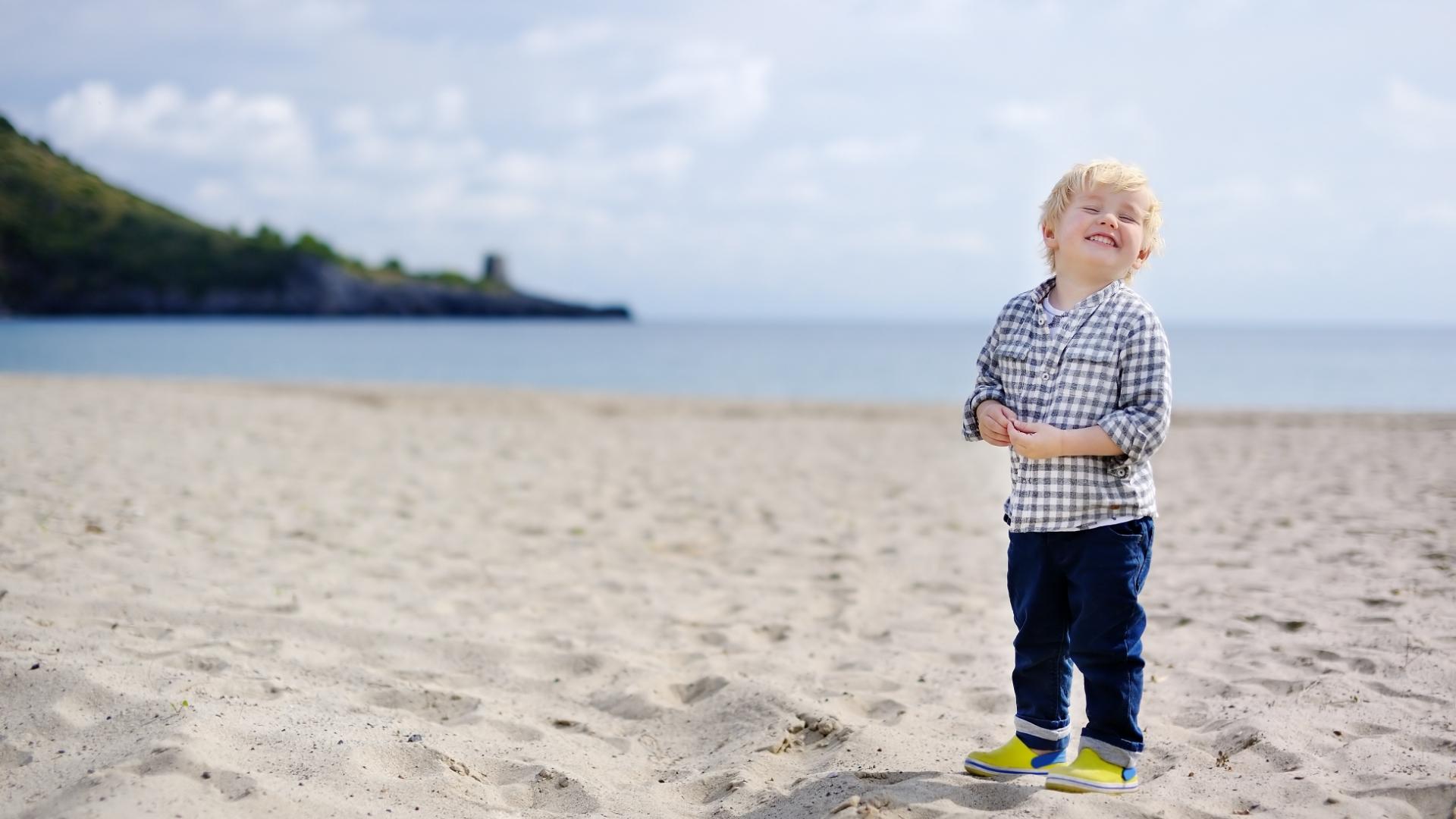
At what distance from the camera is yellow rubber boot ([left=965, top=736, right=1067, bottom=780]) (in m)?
2.51

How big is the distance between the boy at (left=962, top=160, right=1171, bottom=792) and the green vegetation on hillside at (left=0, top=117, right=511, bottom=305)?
313 inches

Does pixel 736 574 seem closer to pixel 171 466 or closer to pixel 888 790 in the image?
pixel 888 790

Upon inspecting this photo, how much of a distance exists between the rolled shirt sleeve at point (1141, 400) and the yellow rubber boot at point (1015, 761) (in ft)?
2.44

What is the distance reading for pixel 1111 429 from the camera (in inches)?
90.7

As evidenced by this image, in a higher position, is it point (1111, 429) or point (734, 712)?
point (1111, 429)

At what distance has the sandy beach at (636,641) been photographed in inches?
98.0

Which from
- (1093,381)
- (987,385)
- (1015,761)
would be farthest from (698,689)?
(1093,381)

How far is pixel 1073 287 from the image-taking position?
252cm

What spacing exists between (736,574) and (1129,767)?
2815 millimetres

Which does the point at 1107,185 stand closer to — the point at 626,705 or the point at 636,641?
the point at 626,705

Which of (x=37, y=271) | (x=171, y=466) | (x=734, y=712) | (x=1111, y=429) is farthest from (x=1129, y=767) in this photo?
(x=37, y=271)

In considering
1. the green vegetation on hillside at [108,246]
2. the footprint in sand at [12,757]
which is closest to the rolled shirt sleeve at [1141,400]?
the footprint in sand at [12,757]

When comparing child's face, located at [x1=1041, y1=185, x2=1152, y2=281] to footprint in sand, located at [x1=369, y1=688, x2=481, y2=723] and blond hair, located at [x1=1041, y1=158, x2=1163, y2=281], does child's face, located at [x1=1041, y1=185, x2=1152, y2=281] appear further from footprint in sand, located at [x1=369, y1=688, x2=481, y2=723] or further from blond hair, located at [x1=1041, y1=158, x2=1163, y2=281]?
footprint in sand, located at [x1=369, y1=688, x2=481, y2=723]

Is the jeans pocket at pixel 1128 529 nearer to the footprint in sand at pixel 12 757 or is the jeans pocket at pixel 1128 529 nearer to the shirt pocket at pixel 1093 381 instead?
the shirt pocket at pixel 1093 381
